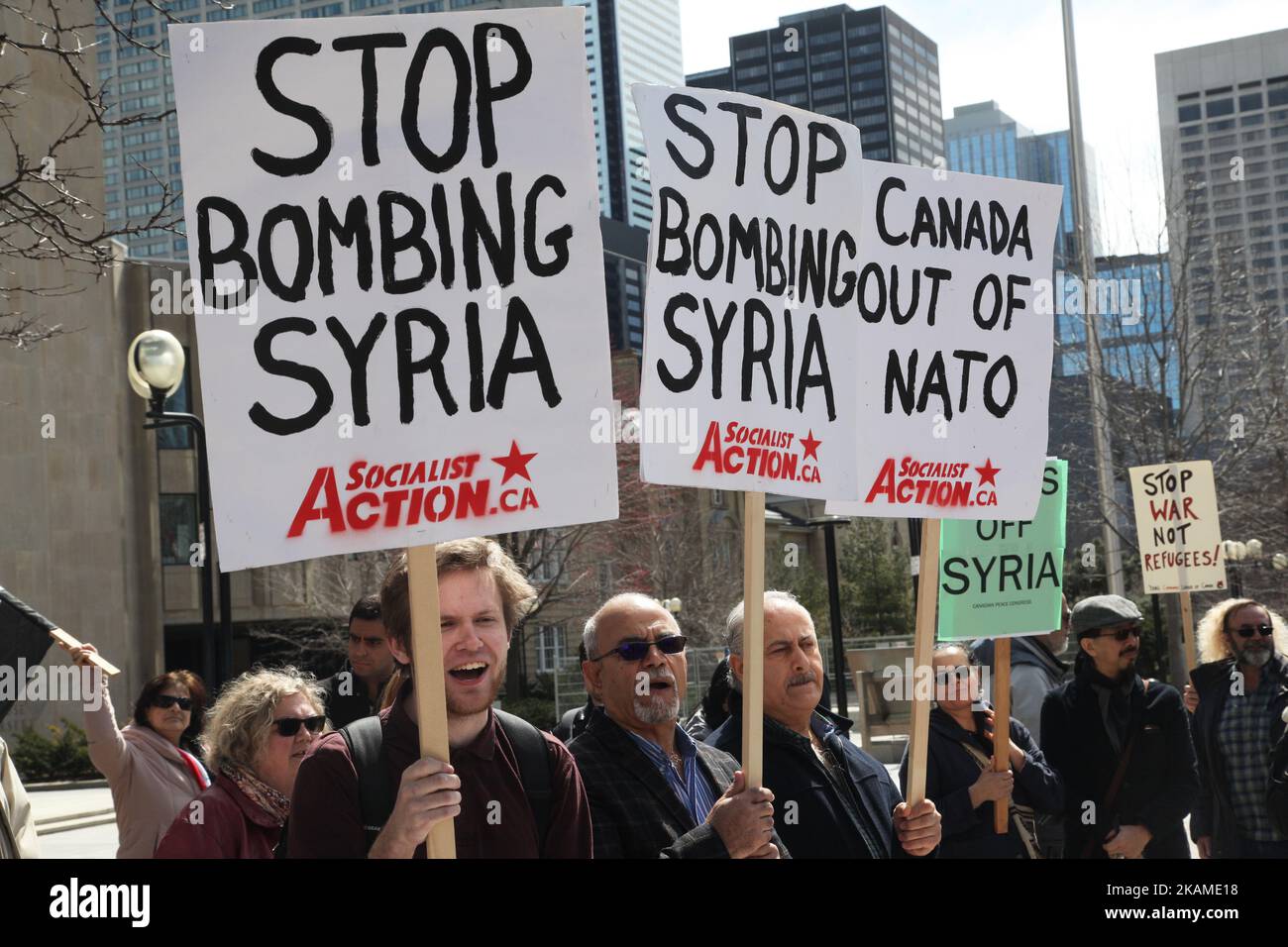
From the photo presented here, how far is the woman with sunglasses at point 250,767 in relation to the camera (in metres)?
4.35

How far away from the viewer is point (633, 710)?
4.32m

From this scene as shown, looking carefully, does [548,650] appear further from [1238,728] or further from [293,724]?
[293,724]

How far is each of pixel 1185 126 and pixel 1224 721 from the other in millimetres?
36936

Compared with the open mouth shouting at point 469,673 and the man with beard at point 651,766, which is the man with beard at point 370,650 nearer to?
the man with beard at point 651,766

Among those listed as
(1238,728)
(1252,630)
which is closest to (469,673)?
(1238,728)

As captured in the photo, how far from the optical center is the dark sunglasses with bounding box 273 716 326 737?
465 cm

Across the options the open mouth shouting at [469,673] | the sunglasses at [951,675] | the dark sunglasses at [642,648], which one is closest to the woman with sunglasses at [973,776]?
the sunglasses at [951,675]

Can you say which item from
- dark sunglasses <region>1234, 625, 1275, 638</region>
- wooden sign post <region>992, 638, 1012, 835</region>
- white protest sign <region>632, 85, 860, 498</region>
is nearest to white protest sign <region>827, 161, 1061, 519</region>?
white protest sign <region>632, 85, 860, 498</region>

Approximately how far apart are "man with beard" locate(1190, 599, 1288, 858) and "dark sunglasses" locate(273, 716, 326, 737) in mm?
4508

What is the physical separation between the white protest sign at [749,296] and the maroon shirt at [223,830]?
1568 mm

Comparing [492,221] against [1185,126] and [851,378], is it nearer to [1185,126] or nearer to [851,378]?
[851,378]

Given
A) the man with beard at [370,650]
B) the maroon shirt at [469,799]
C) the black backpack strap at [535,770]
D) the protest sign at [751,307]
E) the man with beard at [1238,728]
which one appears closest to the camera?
the maroon shirt at [469,799]

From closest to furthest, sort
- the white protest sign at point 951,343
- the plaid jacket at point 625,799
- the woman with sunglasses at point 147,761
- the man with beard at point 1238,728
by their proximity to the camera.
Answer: the plaid jacket at point 625,799
the white protest sign at point 951,343
the woman with sunglasses at point 147,761
the man with beard at point 1238,728

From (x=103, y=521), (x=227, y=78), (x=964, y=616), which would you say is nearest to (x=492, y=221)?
(x=227, y=78)
